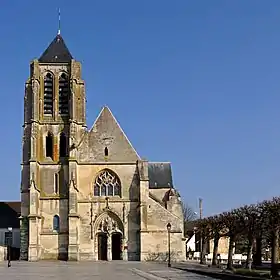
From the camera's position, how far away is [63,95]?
2864 inches

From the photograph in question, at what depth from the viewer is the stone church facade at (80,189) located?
66.9 metres

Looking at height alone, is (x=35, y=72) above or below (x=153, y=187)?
above

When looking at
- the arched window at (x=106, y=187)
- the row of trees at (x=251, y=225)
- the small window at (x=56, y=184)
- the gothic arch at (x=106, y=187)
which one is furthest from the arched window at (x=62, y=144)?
the row of trees at (x=251, y=225)

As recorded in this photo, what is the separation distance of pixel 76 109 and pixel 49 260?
58.2 feet

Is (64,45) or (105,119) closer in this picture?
(105,119)

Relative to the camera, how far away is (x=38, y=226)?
218ft

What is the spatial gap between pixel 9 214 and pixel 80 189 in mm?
20844

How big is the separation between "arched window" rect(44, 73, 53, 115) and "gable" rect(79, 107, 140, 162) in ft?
19.2

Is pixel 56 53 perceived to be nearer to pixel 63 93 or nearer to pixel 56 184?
pixel 63 93

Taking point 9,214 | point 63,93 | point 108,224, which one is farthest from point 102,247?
point 9,214

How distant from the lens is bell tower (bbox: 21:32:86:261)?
6681 centimetres

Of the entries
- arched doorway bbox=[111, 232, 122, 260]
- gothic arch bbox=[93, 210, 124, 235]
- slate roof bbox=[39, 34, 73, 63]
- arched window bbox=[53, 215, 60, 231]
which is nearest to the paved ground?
arched window bbox=[53, 215, 60, 231]

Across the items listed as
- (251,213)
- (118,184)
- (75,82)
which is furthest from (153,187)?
(251,213)

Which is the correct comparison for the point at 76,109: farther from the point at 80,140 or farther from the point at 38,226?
the point at 38,226
